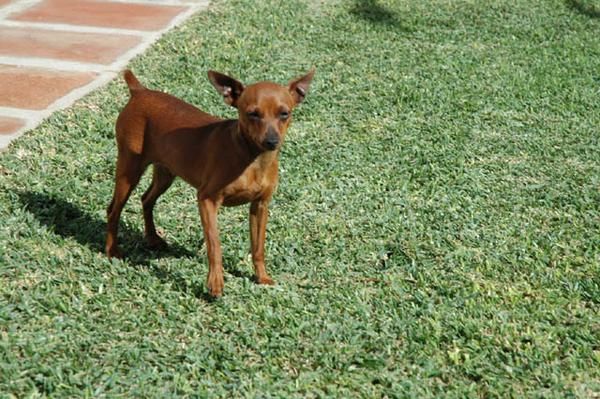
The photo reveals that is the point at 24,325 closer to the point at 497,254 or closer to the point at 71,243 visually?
the point at 71,243

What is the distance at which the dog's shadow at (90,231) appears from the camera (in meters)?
5.19

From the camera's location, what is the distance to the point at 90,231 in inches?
219

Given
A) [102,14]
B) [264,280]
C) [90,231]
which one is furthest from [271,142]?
[102,14]

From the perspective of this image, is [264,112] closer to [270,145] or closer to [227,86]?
[270,145]

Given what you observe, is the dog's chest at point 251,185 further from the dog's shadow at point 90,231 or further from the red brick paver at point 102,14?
the red brick paver at point 102,14

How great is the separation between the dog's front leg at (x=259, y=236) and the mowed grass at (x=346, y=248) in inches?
5.3

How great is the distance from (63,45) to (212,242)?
493 centimetres

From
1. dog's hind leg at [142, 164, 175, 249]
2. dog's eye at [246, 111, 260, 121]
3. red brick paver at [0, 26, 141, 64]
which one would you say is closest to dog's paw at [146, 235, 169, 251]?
dog's hind leg at [142, 164, 175, 249]

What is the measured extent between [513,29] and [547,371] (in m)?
6.77

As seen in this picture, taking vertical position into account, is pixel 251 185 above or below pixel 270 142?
below

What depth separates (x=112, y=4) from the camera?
10375 mm

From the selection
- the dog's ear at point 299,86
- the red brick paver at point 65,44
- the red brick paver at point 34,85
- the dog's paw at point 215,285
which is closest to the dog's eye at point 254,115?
the dog's ear at point 299,86

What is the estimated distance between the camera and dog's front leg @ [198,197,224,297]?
184 inches

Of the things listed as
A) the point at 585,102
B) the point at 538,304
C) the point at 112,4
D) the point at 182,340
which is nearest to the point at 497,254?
the point at 538,304
